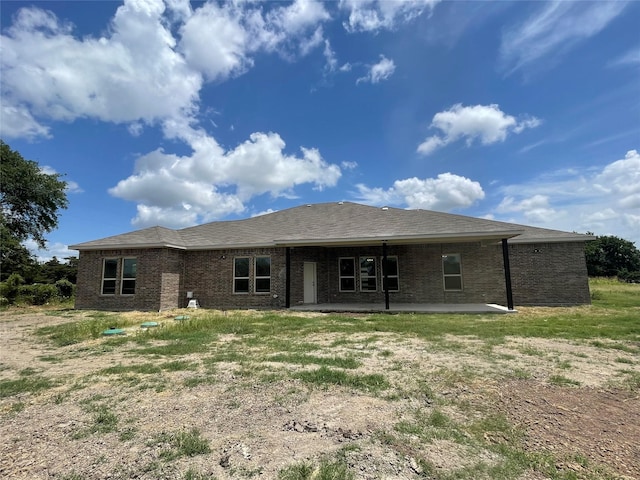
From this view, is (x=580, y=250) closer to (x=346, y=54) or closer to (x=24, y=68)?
(x=346, y=54)

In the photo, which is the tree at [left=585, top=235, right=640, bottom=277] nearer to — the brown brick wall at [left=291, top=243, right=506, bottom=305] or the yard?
the brown brick wall at [left=291, top=243, right=506, bottom=305]

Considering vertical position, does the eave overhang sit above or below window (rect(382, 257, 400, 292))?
above

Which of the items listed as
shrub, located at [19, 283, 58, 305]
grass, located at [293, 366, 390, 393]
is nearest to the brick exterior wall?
shrub, located at [19, 283, 58, 305]

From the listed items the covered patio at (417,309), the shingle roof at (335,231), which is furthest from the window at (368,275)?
the shingle roof at (335,231)

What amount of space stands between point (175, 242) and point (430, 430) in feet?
48.2

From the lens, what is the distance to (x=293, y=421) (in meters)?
3.63

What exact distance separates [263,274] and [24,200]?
64.5ft

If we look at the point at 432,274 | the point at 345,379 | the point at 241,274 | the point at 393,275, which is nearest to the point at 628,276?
the point at 432,274

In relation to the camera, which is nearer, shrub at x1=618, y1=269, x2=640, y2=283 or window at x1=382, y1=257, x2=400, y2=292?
window at x1=382, y1=257, x2=400, y2=292

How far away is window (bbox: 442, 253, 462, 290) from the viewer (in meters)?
15.5

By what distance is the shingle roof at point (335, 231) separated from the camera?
1279cm

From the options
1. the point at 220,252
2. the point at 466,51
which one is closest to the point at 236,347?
the point at 220,252

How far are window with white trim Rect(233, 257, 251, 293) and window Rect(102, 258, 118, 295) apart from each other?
5288 millimetres

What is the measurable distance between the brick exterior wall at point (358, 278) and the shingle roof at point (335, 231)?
19.3 inches
